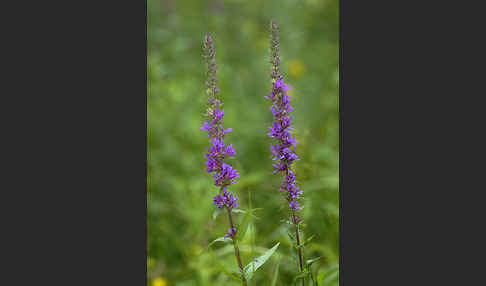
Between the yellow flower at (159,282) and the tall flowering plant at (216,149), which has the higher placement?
the tall flowering plant at (216,149)

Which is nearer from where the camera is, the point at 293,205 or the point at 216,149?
the point at 216,149

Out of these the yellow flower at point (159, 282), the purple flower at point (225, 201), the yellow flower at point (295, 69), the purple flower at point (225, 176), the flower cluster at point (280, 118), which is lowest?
the yellow flower at point (159, 282)

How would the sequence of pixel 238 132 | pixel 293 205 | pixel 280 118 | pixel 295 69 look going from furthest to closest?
pixel 295 69
pixel 238 132
pixel 293 205
pixel 280 118

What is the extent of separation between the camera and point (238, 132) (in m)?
5.91

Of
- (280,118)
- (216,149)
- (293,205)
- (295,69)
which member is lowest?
(293,205)

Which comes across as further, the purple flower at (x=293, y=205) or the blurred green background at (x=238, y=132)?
the blurred green background at (x=238, y=132)

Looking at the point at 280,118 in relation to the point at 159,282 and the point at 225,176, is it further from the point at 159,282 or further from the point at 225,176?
the point at 159,282

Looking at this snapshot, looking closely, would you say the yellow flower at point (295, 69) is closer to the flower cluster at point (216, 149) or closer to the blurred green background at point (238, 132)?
the blurred green background at point (238, 132)

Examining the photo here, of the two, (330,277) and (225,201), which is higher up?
(225,201)

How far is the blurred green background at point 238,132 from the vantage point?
14.3 ft

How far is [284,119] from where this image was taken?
8.23ft

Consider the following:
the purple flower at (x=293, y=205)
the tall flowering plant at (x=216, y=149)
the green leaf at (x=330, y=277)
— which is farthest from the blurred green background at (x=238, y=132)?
the tall flowering plant at (x=216, y=149)

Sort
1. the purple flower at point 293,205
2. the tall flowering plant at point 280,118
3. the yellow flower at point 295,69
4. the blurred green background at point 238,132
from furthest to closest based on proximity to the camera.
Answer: the yellow flower at point 295,69
the blurred green background at point 238,132
the purple flower at point 293,205
the tall flowering plant at point 280,118

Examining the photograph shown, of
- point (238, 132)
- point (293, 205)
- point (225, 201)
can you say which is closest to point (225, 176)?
point (225, 201)
